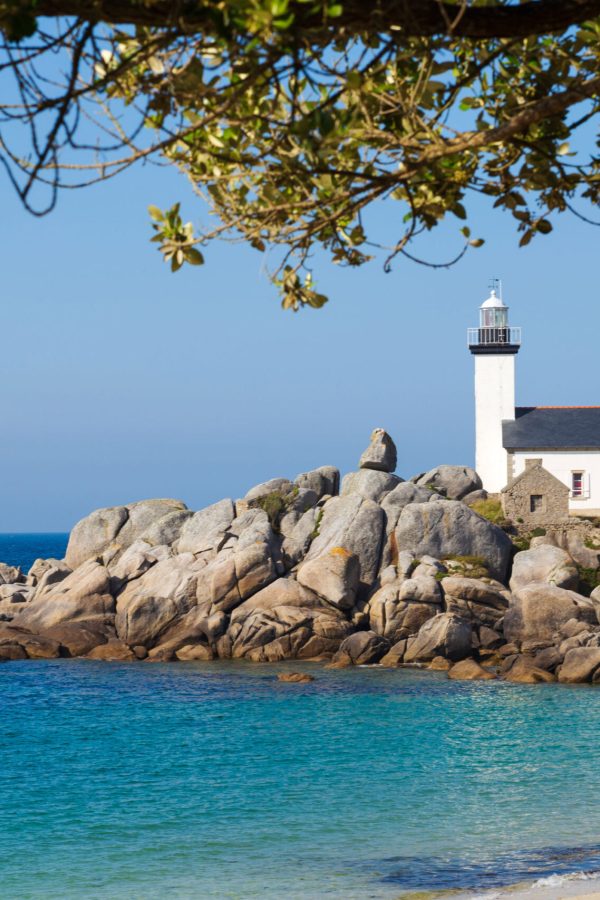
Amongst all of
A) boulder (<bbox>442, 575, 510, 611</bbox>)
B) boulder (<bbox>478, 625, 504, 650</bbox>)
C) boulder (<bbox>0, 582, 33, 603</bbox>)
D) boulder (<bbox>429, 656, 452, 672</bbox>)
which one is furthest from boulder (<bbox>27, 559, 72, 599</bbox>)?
boulder (<bbox>478, 625, 504, 650</bbox>)

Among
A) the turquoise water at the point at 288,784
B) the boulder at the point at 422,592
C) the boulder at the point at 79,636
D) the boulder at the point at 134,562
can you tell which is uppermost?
the boulder at the point at 134,562

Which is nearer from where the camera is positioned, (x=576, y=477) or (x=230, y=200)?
(x=230, y=200)

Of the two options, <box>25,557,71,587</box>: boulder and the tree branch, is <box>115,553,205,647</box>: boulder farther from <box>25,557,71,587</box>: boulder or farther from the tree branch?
the tree branch

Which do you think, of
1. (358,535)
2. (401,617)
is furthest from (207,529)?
(401,617)

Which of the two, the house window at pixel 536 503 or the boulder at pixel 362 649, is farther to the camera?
the house window at pixel 536 503

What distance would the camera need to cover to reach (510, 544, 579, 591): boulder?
1636 inches

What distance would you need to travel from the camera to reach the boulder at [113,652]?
135 feet

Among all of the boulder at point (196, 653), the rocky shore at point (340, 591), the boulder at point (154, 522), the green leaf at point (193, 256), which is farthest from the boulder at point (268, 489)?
the green leaf at point (193, 256)

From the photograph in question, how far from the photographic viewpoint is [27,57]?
561 cm

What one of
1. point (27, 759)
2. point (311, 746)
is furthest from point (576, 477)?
point (27, 759)

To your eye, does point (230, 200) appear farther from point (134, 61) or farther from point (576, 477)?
point (576, 477)

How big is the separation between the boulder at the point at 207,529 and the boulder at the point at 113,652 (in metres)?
6.16

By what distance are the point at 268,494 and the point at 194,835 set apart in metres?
31.5

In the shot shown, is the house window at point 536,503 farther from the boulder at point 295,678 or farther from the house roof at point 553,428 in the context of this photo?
the boulder at point 295,678
